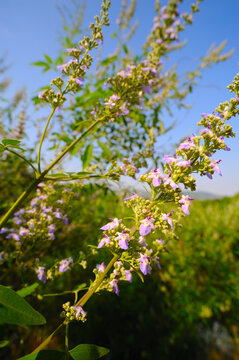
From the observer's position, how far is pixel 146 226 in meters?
1.07

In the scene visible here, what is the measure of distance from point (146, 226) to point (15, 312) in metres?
0.64

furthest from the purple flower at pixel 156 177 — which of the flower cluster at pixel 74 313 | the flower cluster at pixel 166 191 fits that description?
the flower cluster at pixel 74 313

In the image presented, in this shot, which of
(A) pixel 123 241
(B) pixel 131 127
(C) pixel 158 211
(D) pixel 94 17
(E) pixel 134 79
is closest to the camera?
(A) pixel 123 241

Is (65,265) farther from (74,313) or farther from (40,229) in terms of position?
(74,313)

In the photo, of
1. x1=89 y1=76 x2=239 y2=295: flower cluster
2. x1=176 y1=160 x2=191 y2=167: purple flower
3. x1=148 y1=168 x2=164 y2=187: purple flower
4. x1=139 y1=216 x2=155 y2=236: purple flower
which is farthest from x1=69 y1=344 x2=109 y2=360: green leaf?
x1=176 y1=160 x2=191 y2=167: purple flower

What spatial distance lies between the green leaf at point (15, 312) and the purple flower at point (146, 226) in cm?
55

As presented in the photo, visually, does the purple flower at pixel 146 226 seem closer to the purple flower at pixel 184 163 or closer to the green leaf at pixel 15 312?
the purple flower at pixel 184 163

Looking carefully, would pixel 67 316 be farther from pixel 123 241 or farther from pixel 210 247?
pixel 210 247

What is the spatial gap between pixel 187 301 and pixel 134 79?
3.94 metres

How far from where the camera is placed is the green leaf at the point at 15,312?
0.79 meters

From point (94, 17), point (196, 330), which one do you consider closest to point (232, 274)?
point (196, 330)

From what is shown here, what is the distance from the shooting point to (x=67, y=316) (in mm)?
1072

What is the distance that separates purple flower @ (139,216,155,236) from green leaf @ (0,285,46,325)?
545mm

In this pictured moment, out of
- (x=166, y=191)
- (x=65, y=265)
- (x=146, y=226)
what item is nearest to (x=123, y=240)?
(x=146, y=226)
